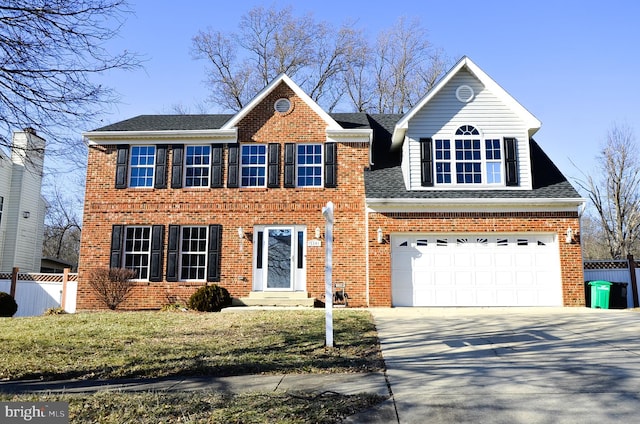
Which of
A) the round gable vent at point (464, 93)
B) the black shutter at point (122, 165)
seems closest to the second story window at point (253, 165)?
the black shutter at point (122, 165)

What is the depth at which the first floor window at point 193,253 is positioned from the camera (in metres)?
15.3

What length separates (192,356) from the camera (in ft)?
24.0

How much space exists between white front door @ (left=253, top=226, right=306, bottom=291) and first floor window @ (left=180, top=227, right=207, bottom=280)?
5.90 feet

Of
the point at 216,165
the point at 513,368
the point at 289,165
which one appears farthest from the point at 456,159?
the point at 513,368

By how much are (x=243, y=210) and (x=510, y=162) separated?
8826 millimetres

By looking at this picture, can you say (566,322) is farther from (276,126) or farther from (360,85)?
(360,85)

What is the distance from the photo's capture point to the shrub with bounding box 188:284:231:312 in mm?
13844

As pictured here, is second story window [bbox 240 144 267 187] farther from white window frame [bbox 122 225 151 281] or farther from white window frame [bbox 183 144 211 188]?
white window frame [bbox 122 225 151 281]

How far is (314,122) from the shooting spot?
15820mm

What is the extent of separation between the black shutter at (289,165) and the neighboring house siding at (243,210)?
0.49 feet

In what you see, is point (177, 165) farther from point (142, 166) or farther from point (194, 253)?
point (194, 253)

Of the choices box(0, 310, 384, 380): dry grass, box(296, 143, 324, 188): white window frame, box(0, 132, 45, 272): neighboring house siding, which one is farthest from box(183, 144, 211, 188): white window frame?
box(0, 132, 45, 272): neighboring house siding

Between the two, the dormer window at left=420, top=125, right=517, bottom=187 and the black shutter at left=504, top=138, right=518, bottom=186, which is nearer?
the black shutter at left=504, top=138, right=518, bottom=186

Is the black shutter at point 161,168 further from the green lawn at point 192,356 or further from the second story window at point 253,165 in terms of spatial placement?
the green lawn at point 192,356
